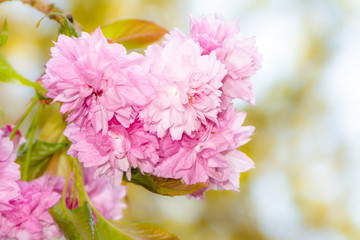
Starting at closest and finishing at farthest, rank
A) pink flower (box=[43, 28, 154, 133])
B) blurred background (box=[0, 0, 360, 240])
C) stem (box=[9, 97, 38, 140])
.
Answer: pink flower (box=[43, 28, 154, 133]) < stem (box=[9, 97, 38, 140]) < blurred background (box=[0, 0, 360, 240])

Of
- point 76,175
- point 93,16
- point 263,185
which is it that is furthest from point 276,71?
point 76,175

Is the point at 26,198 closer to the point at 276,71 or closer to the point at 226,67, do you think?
the point at 226,67

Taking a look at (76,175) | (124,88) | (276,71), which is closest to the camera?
(124,88)

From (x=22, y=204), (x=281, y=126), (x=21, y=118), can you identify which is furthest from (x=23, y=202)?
(x=281, y=126)

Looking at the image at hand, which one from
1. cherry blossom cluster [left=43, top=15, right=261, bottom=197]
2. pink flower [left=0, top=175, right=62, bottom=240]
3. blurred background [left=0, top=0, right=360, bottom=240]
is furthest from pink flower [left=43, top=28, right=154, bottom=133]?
blurred background [left=0, top=0, right=360, bottom=240]

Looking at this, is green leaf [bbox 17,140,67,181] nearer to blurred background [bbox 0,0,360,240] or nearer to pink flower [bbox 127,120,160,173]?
pink flower [bbox 127,120,160,173]

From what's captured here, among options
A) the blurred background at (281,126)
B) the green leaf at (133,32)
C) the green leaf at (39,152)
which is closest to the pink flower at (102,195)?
the green leaf at (39,152)

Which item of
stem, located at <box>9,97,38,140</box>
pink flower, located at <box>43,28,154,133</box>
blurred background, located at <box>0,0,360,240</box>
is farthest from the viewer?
blurred background, located at <box>0,0,360,240</box>
